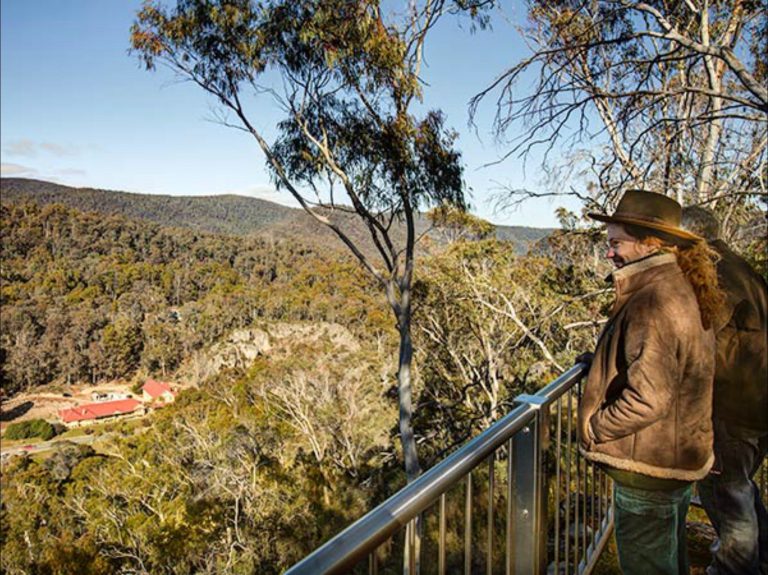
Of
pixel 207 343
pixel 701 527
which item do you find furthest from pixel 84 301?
pixel 701 527

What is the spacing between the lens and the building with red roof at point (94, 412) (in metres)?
38.4

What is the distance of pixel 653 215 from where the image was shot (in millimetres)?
1462

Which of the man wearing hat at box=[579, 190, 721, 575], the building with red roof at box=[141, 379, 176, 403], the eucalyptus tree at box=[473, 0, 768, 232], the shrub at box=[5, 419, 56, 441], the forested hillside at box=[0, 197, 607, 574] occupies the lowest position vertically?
the shrub at box=[5, 419, 56, 441]

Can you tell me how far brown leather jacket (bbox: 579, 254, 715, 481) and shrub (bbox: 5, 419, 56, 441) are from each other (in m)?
45.8

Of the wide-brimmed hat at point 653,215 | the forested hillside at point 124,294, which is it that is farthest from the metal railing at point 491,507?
the forested hillside at point 124,294

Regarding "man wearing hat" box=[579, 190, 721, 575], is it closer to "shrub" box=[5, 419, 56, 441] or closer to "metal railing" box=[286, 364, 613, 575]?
"metal railing" box=[286, 364, 613, 575]

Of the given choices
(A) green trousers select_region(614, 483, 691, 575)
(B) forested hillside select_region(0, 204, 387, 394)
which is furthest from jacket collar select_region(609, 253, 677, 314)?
(B) forested hillside select_region(0, 204, 387, 394)

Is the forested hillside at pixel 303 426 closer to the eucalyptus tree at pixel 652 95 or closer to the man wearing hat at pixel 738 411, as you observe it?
the eucalyptus tree at pixel 652 95

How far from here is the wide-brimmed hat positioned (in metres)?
1.42

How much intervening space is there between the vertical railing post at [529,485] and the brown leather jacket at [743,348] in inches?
26.5

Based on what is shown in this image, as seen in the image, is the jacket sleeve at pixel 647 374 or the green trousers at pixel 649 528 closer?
the jacket sleeve at pixel 647 374

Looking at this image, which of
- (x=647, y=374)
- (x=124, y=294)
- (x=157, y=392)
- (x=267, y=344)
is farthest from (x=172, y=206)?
(x=647, y=374)

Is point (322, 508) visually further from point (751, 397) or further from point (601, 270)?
point (751, 397)

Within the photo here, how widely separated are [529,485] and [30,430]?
1824 inches
